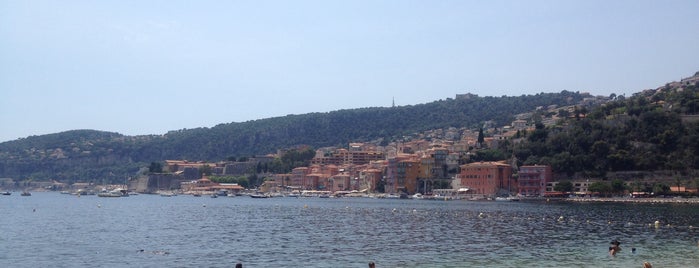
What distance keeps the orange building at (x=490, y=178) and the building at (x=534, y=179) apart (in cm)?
432

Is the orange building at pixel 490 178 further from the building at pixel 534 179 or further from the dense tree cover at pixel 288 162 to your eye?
the dense tree cover at pixel 288 162

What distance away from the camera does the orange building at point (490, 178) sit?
125438 millimetres

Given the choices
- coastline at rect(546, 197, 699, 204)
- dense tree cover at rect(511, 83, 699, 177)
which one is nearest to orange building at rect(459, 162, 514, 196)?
Answer: dense tree cover at rect(511, 83, 699, 177)

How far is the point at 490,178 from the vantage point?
126188 mm

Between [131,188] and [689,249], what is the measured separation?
556 ft

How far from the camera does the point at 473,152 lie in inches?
5792

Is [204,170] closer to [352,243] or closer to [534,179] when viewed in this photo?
[534,179]

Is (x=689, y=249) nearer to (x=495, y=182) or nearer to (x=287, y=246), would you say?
(x=287, y=246)

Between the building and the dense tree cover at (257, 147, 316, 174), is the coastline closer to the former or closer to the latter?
the building

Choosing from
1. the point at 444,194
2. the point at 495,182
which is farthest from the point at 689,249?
the point at 444,194

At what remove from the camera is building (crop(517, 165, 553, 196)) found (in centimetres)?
11825

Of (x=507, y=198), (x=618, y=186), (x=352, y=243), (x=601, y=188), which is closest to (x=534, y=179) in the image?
(x=507, y=198)

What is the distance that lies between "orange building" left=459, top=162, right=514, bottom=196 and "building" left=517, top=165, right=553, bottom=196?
432 centimetres

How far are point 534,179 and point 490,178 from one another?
8.77 m
